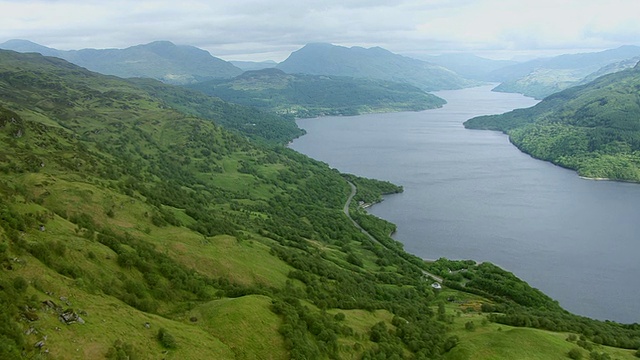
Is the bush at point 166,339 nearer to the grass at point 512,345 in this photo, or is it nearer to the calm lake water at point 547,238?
the grass at point 512,345

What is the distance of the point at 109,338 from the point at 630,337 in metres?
90.6

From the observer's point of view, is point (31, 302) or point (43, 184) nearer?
point (31, 302)

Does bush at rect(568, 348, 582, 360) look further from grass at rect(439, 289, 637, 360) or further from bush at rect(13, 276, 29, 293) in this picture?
bush at rect(13, 276, 29, 293)

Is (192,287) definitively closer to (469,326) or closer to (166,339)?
(166,339)

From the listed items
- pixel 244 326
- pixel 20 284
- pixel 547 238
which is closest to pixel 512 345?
pixel 244 326

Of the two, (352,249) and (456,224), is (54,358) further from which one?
(456,224)

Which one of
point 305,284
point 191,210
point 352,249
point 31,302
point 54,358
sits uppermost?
point 31,302

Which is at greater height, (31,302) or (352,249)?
(31,302)

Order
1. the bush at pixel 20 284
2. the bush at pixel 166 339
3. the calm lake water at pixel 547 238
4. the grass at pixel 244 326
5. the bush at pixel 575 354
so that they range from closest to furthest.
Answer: the bush at pixel 20 284 < the bush at pixel 166 339 < the grass at pixel 244 326 < the bush at pixel 575 354 < the calm lake water at pixel 547 238

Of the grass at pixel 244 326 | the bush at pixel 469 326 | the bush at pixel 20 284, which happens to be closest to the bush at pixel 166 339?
the grass at pixel 244 326

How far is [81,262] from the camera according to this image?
160 feet

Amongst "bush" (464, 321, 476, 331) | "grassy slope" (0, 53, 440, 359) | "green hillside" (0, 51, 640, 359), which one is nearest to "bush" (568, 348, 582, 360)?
"green hillside" (0, 51, 640, 359)

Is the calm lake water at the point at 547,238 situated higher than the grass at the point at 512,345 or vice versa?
the grass at the point at 512,345

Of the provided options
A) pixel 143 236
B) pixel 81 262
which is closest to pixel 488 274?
pixel 143 236
